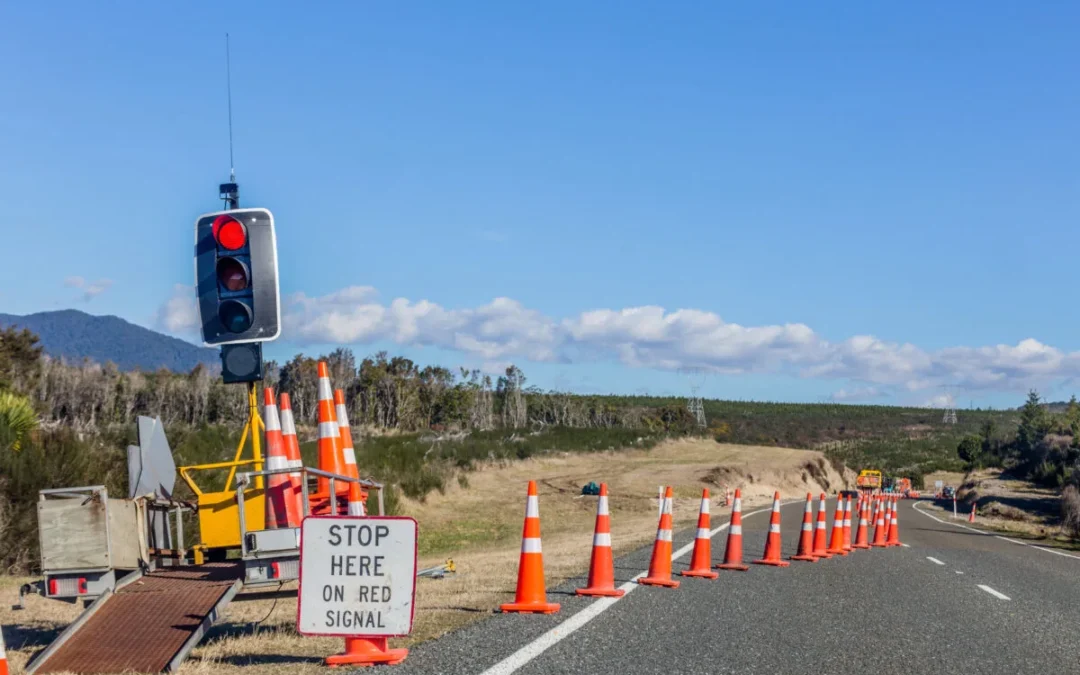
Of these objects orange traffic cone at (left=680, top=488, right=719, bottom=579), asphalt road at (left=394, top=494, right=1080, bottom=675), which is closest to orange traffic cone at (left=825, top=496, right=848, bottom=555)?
asphalt road at (left=394, top=494, right=1080, bottom=675)

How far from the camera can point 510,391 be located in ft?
324

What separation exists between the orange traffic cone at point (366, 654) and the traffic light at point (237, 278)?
2.54m

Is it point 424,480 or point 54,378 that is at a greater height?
point 54,378

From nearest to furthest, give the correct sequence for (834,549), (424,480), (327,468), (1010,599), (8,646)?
(8,646) → (327,468) → (1010,599) → (834,549) → (424,480)

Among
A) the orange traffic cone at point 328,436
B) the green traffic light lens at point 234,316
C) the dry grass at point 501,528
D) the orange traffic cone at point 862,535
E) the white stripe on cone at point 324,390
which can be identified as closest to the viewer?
the dry grass at point 501,528

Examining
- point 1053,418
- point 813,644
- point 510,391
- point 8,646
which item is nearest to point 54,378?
point 510,391

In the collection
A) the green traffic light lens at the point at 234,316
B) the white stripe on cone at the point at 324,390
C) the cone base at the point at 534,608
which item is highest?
the green traffic light lens at the point at 234,316

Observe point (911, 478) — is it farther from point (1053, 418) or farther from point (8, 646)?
point (8, 646)

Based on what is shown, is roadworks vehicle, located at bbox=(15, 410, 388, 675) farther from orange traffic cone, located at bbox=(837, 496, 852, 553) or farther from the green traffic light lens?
orange traffic cone, located at bbox=(837, 496, 852, 553)

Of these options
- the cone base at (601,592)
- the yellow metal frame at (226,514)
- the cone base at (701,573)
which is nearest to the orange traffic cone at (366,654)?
the yellow metal frame at (226,514)

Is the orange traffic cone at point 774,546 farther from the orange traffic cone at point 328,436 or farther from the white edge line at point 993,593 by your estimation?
the orange traffic cone at point 328,436

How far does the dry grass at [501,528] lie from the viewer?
9.02 metres

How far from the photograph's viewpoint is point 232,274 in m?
9.24

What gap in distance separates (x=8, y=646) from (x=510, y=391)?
88.6 m
